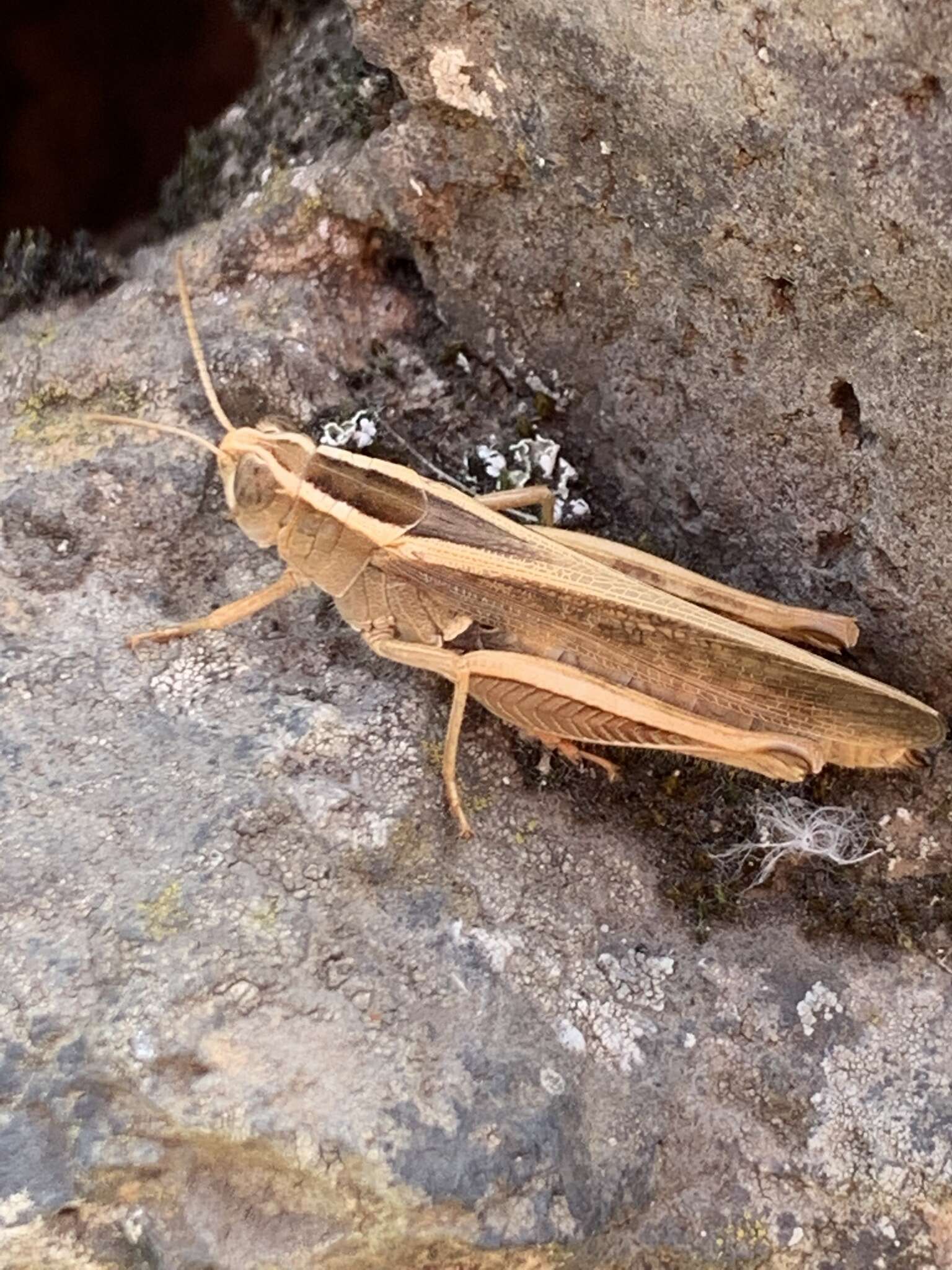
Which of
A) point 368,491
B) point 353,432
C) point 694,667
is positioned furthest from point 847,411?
point 353,432

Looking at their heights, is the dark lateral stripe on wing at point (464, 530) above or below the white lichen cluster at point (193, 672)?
above

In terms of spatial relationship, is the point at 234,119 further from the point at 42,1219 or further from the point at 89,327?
the point at 42,1219

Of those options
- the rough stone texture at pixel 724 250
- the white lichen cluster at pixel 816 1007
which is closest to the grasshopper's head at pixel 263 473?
the rough stone texture at pixel 724 250

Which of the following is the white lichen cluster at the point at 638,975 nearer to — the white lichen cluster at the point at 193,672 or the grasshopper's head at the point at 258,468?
the white lichen cluster at the point at 193,672

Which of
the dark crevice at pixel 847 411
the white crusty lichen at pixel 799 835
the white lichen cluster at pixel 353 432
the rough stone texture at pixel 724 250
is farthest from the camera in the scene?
the white lichen cluster at pixel 353 432

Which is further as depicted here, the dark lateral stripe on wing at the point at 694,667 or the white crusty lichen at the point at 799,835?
the white crusty lichen at the point at 799,835

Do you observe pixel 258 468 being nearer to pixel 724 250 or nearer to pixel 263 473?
pixel 263 473
